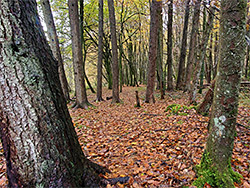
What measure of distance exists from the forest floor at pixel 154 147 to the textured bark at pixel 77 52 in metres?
2.26

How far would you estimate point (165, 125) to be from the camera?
5.11 metres

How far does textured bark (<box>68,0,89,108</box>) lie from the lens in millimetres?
7446

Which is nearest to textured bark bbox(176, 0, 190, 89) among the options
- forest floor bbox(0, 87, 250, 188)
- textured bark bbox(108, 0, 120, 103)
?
textured bark bbox(108, 0, 120, 103)

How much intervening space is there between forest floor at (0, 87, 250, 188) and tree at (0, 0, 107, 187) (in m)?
1.15

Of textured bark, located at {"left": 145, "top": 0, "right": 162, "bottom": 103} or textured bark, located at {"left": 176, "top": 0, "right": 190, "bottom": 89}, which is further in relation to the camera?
textured bark, located at {"left": 176, "top": 0, "right": 190, "bottom": 89}

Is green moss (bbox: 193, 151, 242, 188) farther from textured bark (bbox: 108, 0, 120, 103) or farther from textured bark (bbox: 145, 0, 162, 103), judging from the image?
textured bark (bbox: 108, 0, 120, 103)

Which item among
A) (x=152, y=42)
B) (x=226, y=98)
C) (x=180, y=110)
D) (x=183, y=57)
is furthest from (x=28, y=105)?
(x=183, y=57)

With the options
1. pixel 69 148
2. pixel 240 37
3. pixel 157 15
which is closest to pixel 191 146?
pixel 240 37

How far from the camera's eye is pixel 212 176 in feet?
7.25

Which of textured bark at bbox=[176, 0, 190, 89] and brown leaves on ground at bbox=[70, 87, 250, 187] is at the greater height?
textured bark at bbox=[176, 0, 190, 89]

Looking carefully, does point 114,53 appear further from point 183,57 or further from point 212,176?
point 212,176

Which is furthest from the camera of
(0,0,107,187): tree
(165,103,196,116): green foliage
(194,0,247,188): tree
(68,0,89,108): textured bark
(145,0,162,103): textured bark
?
(145,0,162,103): textured bark

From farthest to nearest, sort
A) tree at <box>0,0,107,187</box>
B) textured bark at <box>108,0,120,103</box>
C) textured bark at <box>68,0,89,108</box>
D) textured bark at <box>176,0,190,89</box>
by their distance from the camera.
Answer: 1. textured bark at <box>176,0,190,89</box>
2. textured bark at <box>108,0,120,103</box>
3. textured bark at <box>68,0,89,108</box>
4. tree at <box>0,0,107,187</box>

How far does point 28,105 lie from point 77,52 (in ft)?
22.7
